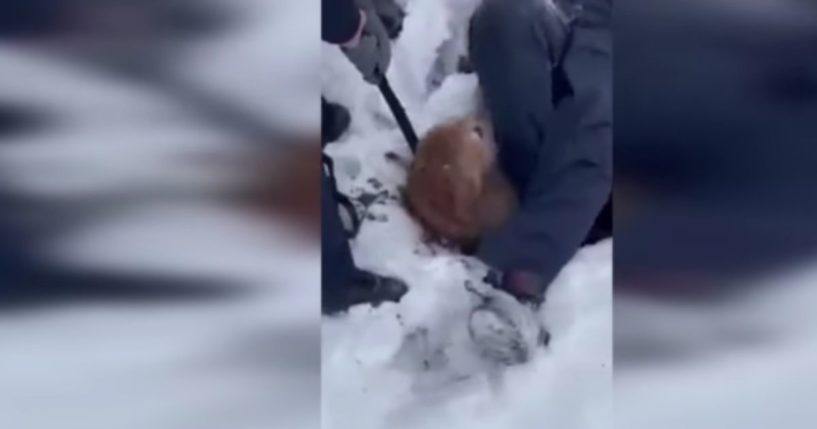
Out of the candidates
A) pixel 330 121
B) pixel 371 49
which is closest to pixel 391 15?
pixel 371 49

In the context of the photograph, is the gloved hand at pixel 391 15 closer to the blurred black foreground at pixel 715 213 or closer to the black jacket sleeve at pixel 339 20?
the black jacket sleeve at pixel 339 20

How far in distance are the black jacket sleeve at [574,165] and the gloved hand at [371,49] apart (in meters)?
0.23

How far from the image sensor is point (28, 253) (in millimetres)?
1289

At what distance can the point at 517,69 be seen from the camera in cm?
140

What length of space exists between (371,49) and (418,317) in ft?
1.12

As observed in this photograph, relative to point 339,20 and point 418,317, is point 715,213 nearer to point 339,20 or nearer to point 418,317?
point 418,317

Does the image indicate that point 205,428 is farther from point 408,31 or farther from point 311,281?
point 408,31

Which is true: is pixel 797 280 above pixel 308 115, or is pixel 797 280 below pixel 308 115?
below

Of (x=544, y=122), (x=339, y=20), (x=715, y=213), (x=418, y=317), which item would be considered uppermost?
(x=339, y=20)

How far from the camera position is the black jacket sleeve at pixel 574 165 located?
4.60 ft

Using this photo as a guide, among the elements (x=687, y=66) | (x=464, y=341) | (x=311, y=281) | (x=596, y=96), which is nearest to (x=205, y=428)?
(x=311, y=281)

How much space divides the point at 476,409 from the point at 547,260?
0.21 metres

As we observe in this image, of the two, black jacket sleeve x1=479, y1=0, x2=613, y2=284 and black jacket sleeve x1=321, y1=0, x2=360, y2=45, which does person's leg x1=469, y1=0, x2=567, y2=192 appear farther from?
black jacket sleeve x1=321, y1=0, x2=360, y2=45

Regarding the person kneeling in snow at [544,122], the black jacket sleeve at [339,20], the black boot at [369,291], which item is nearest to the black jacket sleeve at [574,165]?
the person kneeling in snow at [544,122]
